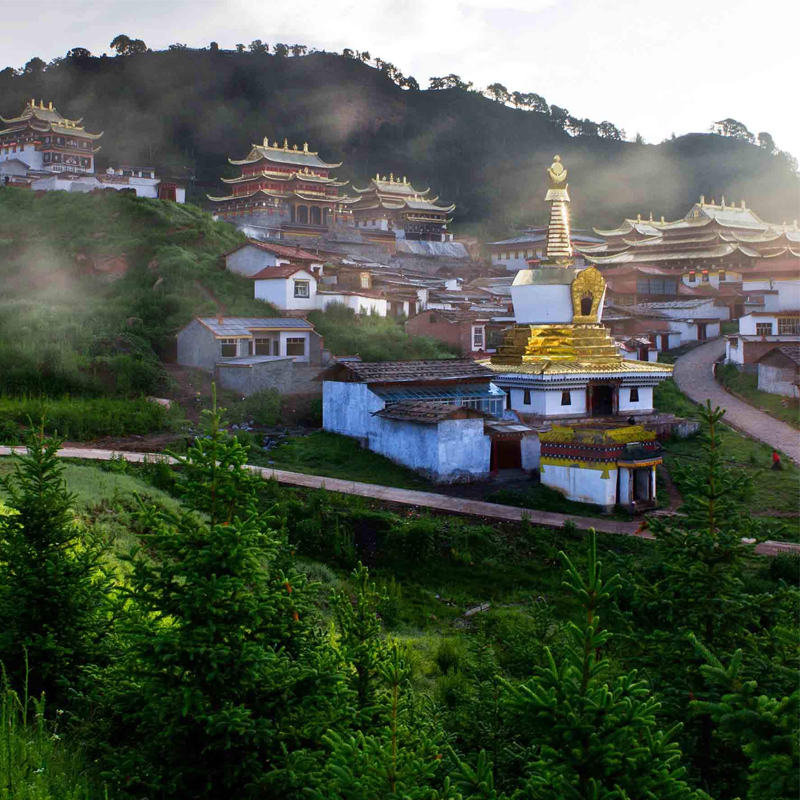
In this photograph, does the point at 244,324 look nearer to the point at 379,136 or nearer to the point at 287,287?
the point at 287,287

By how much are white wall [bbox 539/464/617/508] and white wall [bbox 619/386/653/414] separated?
782cm

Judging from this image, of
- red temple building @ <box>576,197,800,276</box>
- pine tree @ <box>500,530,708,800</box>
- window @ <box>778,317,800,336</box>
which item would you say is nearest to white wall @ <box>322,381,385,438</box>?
pine tree @ <box>500,530,708,800</box>

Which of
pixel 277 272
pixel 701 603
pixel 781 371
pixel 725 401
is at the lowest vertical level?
pixel 701 603

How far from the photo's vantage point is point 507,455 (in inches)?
1032

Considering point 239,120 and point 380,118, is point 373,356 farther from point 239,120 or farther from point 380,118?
point 380,118

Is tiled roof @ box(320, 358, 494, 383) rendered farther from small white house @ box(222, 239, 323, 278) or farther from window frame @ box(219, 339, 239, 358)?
small white house @ box(222, 239, 323, 278)

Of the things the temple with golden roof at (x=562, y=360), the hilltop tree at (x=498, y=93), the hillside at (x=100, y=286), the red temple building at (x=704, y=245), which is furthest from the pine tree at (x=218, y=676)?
the hilltop tree at (x=498, y=93)

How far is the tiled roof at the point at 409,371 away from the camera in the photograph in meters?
28.1

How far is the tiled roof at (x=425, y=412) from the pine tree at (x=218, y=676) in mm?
17314

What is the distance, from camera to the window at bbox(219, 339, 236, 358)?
1368 inches

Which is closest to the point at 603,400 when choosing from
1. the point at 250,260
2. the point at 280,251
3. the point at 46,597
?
the point at 280,251

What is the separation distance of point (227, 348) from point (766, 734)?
3089cm

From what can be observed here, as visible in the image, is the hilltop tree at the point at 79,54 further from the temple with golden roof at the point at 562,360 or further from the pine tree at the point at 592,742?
the pine tree at the point at 592,742

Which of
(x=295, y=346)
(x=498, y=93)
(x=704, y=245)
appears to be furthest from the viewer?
(x=498, y=93)
